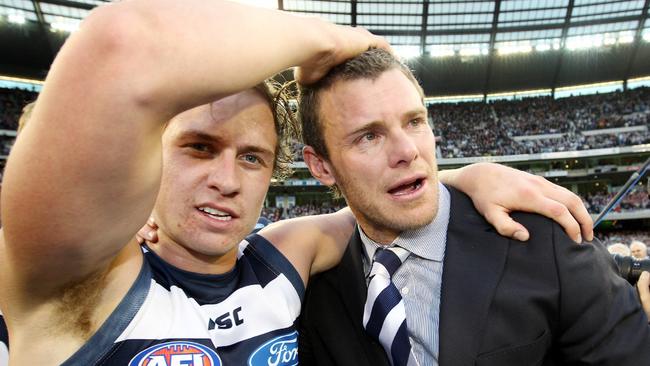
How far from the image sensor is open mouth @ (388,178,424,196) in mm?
1771

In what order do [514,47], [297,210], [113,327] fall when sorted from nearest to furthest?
[113,327]
[514,47]
[297,210]

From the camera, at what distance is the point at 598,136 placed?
31.9m

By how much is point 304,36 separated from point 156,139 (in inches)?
18.0

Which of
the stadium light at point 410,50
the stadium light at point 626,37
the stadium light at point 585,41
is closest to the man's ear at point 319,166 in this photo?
the stadium light at point 410,50

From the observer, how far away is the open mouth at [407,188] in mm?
1771

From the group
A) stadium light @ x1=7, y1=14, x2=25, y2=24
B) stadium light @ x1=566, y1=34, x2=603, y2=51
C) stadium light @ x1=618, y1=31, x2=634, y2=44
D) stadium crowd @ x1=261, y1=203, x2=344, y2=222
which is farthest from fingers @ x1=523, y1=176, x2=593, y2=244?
stadium light @ x1=618, y1=31, x2=634, y2=44

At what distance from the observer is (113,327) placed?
1.24 m

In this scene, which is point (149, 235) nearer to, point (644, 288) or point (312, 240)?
point (312, 240)

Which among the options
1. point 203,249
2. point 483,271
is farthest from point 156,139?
point 483,271

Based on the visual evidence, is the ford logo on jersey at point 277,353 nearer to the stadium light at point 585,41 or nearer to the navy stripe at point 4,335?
the navy stripe at point 4,335

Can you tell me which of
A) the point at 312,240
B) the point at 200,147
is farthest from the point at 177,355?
the point at 312,240

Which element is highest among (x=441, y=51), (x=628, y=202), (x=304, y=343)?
(x=441, y=51)

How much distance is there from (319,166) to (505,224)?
3.27 feet

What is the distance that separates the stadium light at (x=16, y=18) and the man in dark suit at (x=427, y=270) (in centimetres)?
2787
